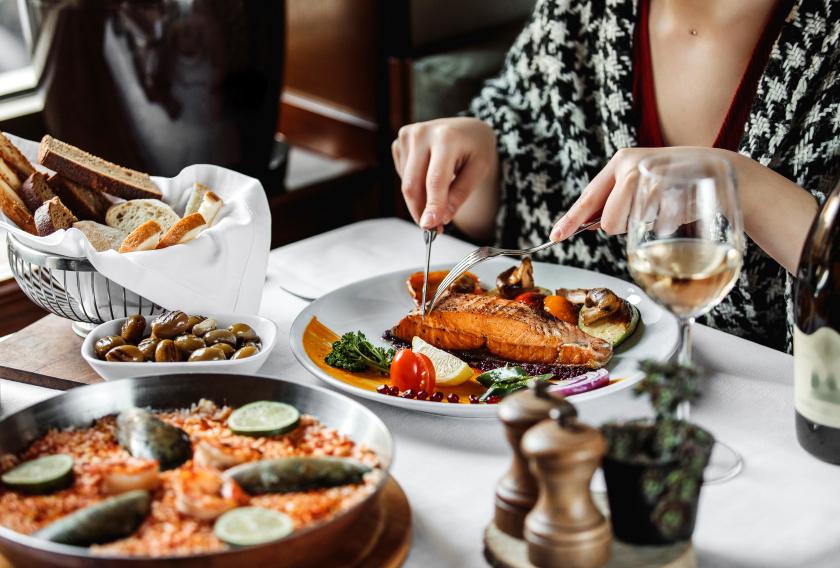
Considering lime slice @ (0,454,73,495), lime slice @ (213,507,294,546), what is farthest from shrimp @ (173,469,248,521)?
lime slice @ (0,454,73,495)

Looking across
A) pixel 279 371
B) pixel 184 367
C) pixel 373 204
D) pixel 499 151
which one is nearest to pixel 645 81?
pixel 499 151

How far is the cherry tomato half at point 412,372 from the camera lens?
125 cm

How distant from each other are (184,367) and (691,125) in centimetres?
119

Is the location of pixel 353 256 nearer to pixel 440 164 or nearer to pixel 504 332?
pixel 440 164

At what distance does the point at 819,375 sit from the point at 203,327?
0.78 meters

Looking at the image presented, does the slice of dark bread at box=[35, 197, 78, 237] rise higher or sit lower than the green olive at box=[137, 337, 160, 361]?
higher

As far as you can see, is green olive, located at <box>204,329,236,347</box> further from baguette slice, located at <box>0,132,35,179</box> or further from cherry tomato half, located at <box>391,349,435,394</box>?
baguette slice, located at <box>0,132,35,179</box>

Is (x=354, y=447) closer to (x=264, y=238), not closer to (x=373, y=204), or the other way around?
(x=264, y=238)

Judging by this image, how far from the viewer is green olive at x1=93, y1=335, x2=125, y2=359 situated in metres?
1.29

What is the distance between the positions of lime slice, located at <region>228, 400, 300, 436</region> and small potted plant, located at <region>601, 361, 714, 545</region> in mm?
357

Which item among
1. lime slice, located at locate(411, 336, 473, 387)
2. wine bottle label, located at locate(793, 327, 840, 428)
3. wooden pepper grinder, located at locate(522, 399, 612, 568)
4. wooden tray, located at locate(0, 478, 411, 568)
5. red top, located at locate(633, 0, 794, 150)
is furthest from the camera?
red top, located at locate(633, 0, 794, 150)

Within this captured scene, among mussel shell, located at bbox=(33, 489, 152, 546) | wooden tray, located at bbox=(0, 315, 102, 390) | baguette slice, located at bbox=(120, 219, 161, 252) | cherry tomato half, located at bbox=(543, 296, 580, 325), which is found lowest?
wooden tray, located at bbox=(0, 315, 102, 390)

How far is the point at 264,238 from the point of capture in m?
1.51

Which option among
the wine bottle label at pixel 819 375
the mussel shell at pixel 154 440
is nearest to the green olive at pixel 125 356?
the mussel shell at pixel 154 440
